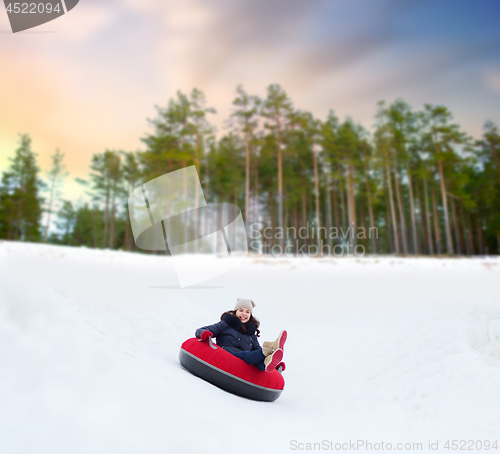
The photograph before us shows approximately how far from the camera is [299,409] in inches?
178

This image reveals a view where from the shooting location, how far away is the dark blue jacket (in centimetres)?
479

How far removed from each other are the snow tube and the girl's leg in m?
0.06

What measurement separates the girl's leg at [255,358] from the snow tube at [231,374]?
6cm

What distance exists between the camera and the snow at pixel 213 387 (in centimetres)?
248

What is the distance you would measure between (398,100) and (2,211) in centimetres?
3666

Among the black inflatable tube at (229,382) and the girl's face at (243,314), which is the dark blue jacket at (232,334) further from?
the black inflatable tube at (229,382)

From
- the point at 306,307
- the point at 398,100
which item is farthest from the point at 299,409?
the point at 398,100

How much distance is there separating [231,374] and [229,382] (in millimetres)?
120

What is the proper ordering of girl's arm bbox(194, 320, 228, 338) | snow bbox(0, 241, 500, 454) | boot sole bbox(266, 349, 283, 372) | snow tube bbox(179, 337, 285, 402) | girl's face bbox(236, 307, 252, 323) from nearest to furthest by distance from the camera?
snow bbox(0, 241, 500, 454), boot sole bbox(266, 349, 283, 372), snow tube bbox(179, 337, 285, 402), girl's arm bbox(194, 320, 228, 338), girl's face bbox(236, 307, 252, 323)

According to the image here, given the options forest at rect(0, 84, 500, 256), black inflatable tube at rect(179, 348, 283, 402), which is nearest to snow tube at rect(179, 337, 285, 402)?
black inflatable tube at rect(179, 348, 283, 402)

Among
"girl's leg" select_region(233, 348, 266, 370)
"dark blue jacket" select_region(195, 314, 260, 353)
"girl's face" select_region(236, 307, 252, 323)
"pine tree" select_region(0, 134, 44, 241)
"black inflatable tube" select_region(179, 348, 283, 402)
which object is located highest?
"pine tree" select_region(0, 134, 44, 241)

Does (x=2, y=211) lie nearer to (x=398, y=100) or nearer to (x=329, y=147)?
(x=329, y=147)

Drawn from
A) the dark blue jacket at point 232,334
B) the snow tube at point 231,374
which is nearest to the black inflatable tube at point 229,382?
the snow tube at point 231,374

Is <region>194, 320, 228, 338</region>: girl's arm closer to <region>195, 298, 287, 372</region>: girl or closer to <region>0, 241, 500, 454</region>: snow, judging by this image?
<region>195, 298, 287, 372</region>: girl
